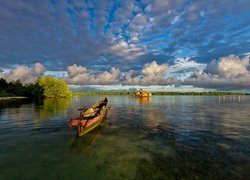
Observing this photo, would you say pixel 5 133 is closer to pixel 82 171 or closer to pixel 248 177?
pixel 82 171

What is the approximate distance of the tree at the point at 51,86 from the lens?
122500 mm

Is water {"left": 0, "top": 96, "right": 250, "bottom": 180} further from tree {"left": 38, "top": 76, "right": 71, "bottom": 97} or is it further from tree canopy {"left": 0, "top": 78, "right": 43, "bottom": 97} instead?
tree {"left": 38, "top": 76, "right": 71, "bottom": 97}

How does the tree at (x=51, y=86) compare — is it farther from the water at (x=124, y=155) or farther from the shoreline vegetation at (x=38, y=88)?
the water at (x=124, y=155)

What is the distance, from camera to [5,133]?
18938 mm

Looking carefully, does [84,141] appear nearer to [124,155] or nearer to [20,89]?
[124,155]

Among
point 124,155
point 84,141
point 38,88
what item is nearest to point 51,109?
point 84,141

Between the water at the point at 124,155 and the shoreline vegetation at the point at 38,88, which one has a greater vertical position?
the shoreline vegetation at the point at 38,88

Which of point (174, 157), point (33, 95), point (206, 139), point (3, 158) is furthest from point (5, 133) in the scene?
point (33, 95)

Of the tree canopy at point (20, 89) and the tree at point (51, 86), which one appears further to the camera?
the tree at point (51, 86)

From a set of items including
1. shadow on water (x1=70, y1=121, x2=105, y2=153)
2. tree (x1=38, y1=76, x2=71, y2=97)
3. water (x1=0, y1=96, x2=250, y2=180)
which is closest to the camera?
water (x1=0, y1=96, x2=250, y2=180)

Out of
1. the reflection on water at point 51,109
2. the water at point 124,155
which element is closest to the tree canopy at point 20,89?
the reflection on water at point 51,109

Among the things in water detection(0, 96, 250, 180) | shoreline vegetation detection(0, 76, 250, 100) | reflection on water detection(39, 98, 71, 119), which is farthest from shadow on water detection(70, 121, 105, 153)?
shoreline vegetation detection(0, 76, 250, 100)

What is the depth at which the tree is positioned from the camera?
122500mm

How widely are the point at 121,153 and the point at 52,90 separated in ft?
401
